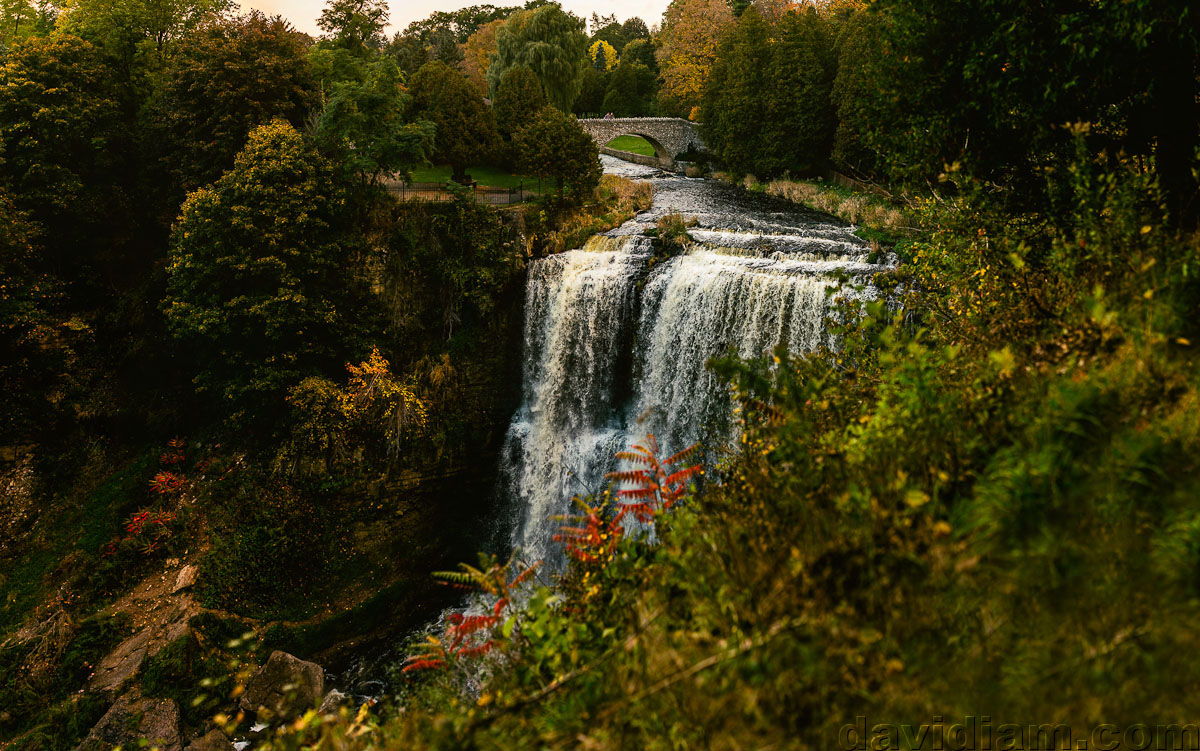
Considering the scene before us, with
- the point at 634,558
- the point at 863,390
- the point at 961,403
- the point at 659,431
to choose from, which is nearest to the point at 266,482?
the point at 659,431

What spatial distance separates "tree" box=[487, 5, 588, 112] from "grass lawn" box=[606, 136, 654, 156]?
11835mm

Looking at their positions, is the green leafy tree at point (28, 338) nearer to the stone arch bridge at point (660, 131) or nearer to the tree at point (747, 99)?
the tree at point (747, 99)

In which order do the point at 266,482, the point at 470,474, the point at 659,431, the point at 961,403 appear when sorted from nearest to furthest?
1. the point at 961,403
2. the point at 659,431
3. the point at 266,482
4. the point at 470,474

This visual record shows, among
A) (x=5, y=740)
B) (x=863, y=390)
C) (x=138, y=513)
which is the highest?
(x=863, y=390)

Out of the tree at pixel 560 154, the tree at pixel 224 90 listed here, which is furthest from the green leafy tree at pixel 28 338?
the tree at pixel 560 154

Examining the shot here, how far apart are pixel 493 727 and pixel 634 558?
1.81 m

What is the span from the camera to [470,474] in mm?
16516

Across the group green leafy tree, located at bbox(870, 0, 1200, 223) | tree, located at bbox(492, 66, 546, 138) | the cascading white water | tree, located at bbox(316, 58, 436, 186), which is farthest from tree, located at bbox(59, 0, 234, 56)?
green leafy tree, located at bbox(870, 0, 1200, 223)

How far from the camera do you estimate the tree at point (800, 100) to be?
2784cm

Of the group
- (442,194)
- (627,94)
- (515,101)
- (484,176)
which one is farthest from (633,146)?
(442,194)

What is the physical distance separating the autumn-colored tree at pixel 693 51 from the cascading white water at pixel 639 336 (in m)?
26.0

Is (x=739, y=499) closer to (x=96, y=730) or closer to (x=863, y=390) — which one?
(x=863, y=390)

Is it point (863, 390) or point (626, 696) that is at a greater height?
point (863, 390)

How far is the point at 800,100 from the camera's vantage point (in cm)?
2794
